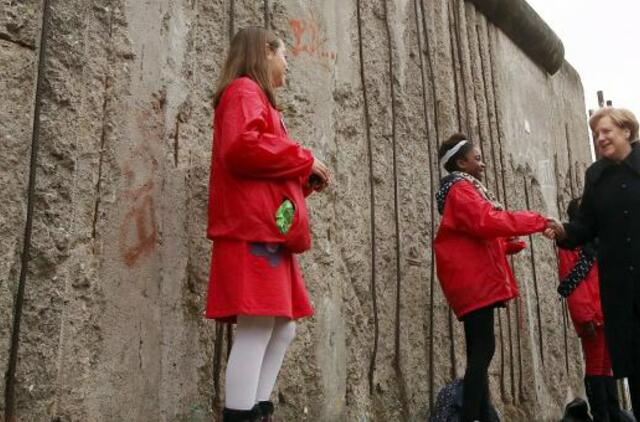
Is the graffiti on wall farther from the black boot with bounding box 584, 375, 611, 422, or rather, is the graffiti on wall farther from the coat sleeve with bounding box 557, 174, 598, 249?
the black boot with bounding box 584, 375, 611, 422

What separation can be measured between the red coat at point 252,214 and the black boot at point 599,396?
2779mm

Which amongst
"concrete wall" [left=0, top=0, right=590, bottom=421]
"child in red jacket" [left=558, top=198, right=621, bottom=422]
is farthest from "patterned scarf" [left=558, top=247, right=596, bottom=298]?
"concrete wall" [left=0, top=0, right=590, bottom=421]

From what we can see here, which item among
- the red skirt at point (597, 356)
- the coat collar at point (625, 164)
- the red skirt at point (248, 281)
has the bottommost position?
the red skirt at point (597, 356)

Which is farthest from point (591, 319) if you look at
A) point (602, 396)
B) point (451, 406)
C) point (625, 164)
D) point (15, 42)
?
point (15, 42)

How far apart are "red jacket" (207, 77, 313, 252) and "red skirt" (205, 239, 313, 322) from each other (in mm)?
40


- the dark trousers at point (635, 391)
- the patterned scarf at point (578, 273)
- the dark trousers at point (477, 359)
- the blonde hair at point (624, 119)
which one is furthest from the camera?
the patterned scarf at point (578, 273)

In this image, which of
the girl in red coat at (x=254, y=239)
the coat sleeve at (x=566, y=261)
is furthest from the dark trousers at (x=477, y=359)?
the coat sleeve at (x=566, y=261)

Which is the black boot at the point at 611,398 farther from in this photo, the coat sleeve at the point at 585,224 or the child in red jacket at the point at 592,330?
the coat sleeve at the point at 585,224

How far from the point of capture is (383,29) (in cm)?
409

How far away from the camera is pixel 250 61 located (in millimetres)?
2418

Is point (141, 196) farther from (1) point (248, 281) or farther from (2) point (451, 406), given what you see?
(2) point (451, 406)

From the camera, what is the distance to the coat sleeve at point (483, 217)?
3.13 metres

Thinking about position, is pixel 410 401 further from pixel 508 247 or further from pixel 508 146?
pixel 508 146

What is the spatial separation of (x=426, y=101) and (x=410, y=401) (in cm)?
182
